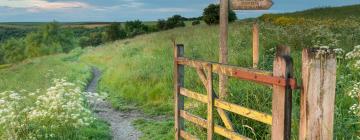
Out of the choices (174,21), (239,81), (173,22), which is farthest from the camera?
(173,22)

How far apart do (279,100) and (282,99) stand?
0.07m

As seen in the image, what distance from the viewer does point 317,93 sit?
5695 mm

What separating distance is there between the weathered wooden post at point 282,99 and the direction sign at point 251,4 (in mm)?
4230

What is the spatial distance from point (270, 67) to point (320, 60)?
7.14 metres

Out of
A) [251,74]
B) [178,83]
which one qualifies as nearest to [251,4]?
[178,83]

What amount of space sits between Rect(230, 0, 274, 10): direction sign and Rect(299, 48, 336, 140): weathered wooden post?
14.7 feet

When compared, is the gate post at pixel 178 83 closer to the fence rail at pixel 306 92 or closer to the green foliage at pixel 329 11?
the fence rail at pixel 306 92

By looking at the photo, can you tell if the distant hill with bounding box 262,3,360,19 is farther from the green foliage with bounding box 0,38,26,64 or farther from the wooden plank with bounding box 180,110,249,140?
the green foliage with bounding box 0,38,26,64

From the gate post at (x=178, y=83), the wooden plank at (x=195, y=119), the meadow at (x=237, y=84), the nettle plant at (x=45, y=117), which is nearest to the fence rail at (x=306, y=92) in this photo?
the meadow at (x=237, y=84)

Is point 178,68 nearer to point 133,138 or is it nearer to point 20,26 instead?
point 133,138

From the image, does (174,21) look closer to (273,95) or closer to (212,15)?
(212,15)

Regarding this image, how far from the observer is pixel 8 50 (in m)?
118

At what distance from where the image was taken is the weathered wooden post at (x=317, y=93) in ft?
18.4

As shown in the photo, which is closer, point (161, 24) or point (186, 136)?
point (186, 136)
